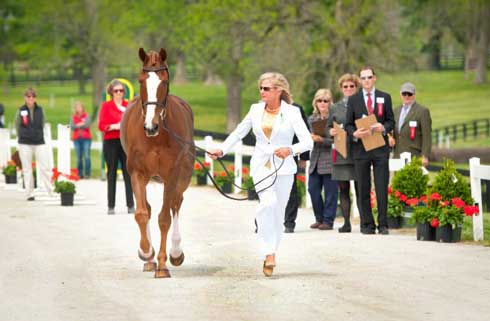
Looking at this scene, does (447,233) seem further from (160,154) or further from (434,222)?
(160,154)

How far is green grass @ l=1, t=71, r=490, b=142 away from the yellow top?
41.4 meters

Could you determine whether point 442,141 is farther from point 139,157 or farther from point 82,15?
point 139,157

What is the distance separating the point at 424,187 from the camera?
57.9 feet

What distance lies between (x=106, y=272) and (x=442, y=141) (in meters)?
49.3

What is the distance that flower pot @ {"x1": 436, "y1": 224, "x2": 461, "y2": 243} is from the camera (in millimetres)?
15977

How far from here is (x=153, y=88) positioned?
43.3 feet

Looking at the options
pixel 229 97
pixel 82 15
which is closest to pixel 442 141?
pixel 229 97

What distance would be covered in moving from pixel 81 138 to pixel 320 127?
44.4 feet

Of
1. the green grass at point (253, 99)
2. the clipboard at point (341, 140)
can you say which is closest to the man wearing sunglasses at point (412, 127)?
the clipboard at point (341, 140)

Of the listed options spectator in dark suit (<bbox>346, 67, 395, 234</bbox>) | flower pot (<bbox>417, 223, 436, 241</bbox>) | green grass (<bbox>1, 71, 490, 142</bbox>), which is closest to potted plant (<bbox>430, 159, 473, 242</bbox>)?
flower pot (<bbox>417, 223, 436, 241</bbox>)

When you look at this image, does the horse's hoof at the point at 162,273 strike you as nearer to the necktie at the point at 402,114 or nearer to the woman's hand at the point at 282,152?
the woman's hand at the point at 282,152

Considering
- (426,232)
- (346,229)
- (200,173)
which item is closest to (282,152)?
(426,232)

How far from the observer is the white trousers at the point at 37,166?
23531 millimetres

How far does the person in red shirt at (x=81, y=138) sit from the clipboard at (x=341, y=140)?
45.6ft
